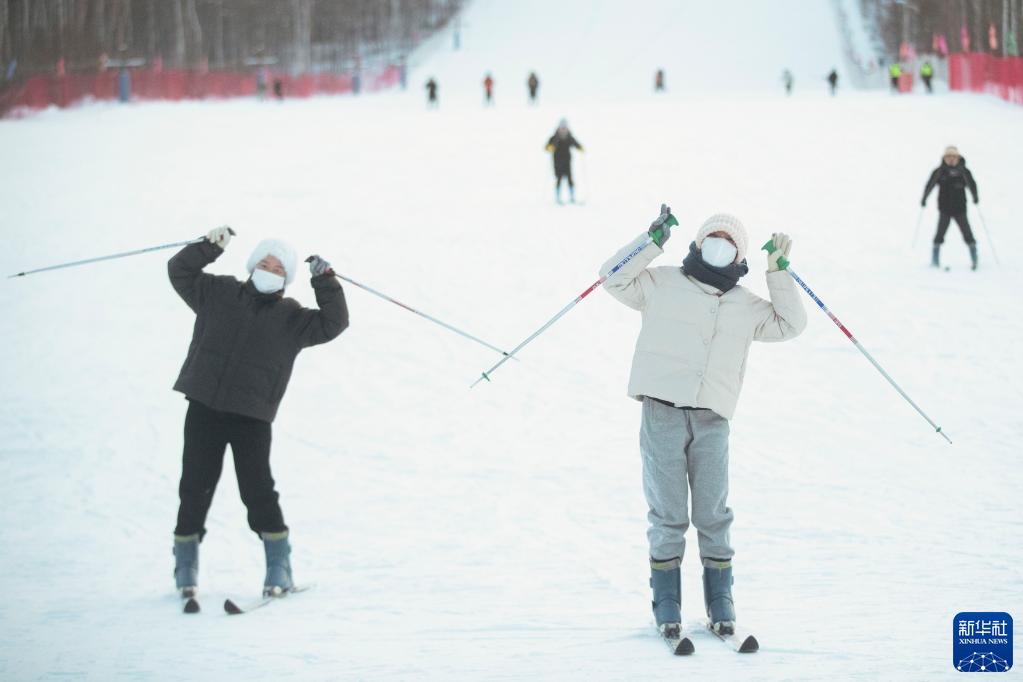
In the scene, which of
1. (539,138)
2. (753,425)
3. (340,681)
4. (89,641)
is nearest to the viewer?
(340,681)

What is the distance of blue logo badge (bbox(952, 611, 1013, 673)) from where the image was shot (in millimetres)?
3902

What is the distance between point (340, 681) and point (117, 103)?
31284 mm

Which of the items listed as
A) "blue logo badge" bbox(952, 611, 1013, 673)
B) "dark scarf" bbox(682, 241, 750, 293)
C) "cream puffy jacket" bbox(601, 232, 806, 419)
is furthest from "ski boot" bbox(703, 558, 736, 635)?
"dark scarf" bbox(682, 241, 750, 293)

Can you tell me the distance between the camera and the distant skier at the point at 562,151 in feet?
57.6

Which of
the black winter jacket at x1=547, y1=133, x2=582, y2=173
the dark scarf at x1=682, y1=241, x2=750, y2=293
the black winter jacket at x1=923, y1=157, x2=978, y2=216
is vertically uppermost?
the black winter jacket at x1=547, y1=133, x2=582, y2=173

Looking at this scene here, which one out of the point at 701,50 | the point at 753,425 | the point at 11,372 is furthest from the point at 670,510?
the point at 701,50

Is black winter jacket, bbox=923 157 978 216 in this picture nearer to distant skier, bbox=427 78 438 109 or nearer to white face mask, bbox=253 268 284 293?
white face mask, bbox=253 268 284 293

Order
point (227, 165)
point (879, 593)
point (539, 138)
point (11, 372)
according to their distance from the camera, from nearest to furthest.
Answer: point (879, 593) < point (11, 372) < point (227, 165) < point (539, 138)

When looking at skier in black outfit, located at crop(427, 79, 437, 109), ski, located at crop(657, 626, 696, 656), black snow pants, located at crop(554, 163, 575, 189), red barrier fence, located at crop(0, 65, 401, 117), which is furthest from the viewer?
skier in black outfit, located at crop(427, 79, 437, 109)

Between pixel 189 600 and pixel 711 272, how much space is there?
2433 mm

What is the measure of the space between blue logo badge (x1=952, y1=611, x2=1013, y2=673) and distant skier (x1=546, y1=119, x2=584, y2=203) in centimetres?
1354

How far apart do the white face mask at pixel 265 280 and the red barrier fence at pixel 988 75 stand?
83.4 feet

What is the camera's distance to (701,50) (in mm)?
56062

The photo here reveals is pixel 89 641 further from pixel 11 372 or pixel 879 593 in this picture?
pixel 11 372
